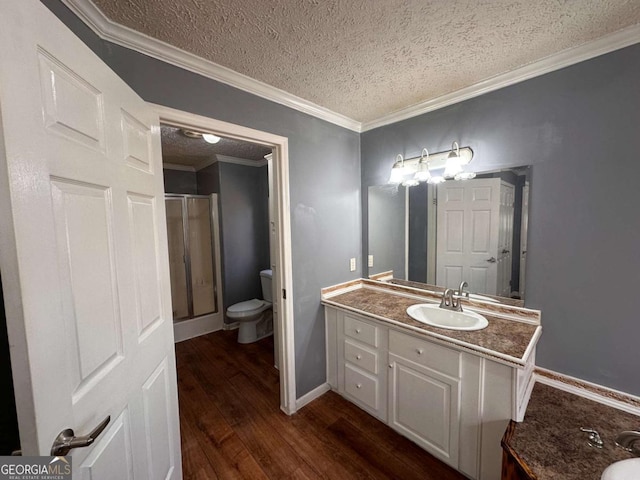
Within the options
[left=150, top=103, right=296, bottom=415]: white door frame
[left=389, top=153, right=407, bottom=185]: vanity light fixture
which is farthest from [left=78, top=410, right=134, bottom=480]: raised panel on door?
[left=389, top=153, right=407, bottom=185]: vanity light fixture

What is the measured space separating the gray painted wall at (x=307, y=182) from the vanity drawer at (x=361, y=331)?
0.93 ft

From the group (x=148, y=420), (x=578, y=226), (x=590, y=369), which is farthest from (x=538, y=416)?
(x=148, y=420)

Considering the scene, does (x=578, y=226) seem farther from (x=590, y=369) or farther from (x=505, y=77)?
(x=505, y=77)

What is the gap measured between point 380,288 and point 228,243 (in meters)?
2.11

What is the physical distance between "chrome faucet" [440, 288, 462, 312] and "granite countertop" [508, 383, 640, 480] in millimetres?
579

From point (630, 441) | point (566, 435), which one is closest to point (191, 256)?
point (566, 435)

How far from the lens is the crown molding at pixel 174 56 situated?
1.04 m

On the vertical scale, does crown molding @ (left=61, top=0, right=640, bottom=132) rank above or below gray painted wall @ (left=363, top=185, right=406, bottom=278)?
above

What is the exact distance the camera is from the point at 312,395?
6.84 ft

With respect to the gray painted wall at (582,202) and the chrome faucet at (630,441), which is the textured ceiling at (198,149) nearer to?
the gray painted wall at (582,202)

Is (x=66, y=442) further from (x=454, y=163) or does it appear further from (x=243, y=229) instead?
(x=243, y=229)

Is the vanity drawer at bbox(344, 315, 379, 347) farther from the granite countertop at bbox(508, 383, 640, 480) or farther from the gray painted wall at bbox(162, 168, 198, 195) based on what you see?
the gray painted wall at bbox(162, 168, 198, 195)

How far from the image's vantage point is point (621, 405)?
1303 mm

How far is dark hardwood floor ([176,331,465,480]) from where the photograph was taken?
1.49 metres
